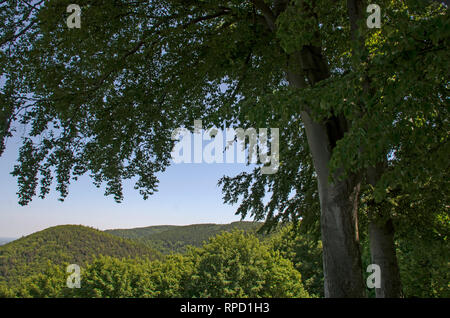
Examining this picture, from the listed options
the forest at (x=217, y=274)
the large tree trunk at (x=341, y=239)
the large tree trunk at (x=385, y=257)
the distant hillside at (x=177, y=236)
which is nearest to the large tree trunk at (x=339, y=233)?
the large tree trunk at (x=341, y=239)

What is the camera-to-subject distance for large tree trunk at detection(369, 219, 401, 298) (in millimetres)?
8500

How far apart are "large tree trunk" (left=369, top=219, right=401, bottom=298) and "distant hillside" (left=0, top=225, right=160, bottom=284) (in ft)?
236

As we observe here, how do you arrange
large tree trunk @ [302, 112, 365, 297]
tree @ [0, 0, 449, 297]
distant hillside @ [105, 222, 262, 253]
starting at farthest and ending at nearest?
distant hillside @ [105, 222, 262, 253]
large tree trunk @ [302, 112, 365, 297]
tree @ [0, 0, 449, 297]

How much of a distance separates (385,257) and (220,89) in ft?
20.8

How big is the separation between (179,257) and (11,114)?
36.3m

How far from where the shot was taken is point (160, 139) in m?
8.42

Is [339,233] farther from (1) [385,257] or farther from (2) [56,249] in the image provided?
(2) [56,249]

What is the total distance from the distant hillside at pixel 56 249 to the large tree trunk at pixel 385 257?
2836 inches

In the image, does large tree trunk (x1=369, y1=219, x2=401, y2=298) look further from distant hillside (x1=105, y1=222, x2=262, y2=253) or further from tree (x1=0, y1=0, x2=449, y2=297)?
distant hillside (x1=105, y1=222, x2=262, y2=253)

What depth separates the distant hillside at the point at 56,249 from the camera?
80250 mm

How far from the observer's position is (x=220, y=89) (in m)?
9.94

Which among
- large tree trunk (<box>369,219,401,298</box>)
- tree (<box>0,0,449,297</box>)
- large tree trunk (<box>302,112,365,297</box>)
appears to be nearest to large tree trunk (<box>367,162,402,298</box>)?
large tree trunk (<box>369,219,401,298</box>)

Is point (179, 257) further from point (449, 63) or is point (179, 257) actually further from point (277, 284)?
point (449, 63)

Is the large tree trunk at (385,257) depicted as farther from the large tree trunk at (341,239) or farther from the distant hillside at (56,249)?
the distant hillside at (56,249)
